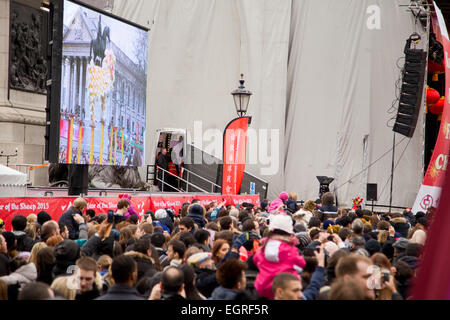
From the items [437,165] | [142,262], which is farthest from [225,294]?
[437,165]

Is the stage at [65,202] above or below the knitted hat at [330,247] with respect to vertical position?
below

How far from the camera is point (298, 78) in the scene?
96.2 ft

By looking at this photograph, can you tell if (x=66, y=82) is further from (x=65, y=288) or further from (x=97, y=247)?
(x=65, y=288)

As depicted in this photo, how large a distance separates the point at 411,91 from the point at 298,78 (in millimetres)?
8669

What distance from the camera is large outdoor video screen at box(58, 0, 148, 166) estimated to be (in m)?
14.5

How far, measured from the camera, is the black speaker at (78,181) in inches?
578

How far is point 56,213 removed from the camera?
1293 centimetres

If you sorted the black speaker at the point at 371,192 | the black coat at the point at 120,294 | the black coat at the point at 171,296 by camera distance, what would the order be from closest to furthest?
the black coat at the point at 120,294 < the black coat at the point at 171,296 < the black speaker at the point at 371,192

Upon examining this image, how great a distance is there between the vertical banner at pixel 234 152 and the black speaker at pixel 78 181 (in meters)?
4.63

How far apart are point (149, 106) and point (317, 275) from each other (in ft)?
84.4

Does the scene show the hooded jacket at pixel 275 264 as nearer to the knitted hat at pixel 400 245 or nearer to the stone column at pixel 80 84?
the knitted hat at pixel 400 245

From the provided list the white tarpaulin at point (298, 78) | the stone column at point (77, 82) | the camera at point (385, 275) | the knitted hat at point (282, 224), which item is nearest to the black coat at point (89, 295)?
the knitted hat at point (282, 224)

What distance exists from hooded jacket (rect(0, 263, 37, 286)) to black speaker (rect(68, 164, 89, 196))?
8591mm
